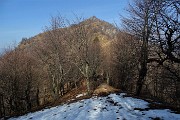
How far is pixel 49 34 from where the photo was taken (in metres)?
37.3

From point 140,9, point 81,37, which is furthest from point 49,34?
point 140,9

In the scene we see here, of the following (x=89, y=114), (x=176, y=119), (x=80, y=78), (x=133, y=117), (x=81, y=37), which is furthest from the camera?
(x=80, y=78)

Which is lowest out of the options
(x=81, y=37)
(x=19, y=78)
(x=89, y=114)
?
(x=89, y=114)

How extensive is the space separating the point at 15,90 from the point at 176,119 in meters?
34.4

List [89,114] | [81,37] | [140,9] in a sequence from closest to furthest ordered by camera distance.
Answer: [89,114] < [140,9] < [81,37]

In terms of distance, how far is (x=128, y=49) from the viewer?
137 feet

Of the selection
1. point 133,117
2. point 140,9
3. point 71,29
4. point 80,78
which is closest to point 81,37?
point 71,29

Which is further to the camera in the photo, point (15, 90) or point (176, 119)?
point (15, 90)

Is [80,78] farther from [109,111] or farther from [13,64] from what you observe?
[109,111]

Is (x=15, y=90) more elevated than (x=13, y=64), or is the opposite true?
(x=13, y=64)

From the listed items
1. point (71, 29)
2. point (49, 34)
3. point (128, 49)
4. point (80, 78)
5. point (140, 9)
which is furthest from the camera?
point (80, 78)

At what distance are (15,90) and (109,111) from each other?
2958 centimetres

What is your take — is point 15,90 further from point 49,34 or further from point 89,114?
point 89,114

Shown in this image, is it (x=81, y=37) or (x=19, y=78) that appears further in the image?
(x=19, y=78)
